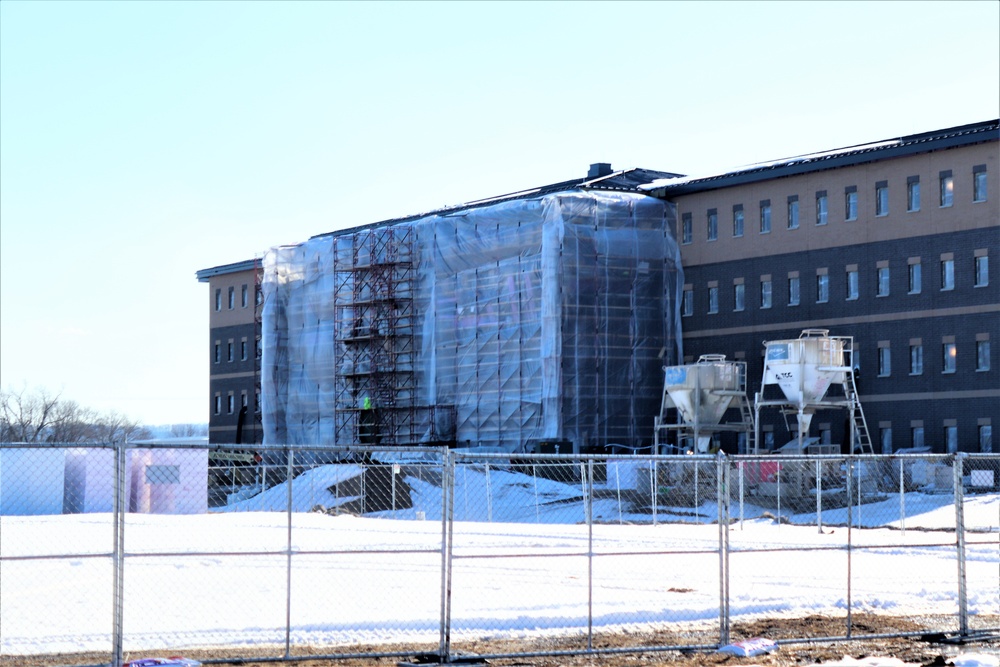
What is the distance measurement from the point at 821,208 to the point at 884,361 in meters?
7.63

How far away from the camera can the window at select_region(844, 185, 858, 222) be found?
58.8 m

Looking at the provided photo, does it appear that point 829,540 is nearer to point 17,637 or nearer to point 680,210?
point 17,637

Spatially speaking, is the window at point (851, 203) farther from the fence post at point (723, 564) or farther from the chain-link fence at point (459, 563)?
the fence post at point (723, 564)

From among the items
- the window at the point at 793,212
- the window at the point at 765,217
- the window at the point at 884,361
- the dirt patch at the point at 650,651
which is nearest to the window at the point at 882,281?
the window at the point at 884,361

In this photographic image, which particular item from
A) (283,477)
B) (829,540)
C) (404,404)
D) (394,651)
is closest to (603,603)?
(394,651)

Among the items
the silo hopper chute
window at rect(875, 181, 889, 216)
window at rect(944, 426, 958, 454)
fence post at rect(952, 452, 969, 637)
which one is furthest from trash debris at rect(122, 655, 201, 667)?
window at rect(875, 181, 889, 216)

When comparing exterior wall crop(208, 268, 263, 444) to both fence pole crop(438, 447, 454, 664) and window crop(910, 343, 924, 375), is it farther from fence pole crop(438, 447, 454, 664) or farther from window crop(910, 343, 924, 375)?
fence pole crop(438, 447, 454, 664)

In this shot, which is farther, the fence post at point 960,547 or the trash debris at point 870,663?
the fence post at point 960,547

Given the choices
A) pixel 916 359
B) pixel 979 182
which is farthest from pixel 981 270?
pixel 916 359

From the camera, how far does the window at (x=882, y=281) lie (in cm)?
5766

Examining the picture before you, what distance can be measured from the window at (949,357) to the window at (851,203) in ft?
23.4

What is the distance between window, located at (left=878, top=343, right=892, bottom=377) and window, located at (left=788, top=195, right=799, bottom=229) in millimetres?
→ 7021

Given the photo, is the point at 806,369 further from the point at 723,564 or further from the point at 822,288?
the point at 723,564

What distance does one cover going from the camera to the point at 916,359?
56781mm
